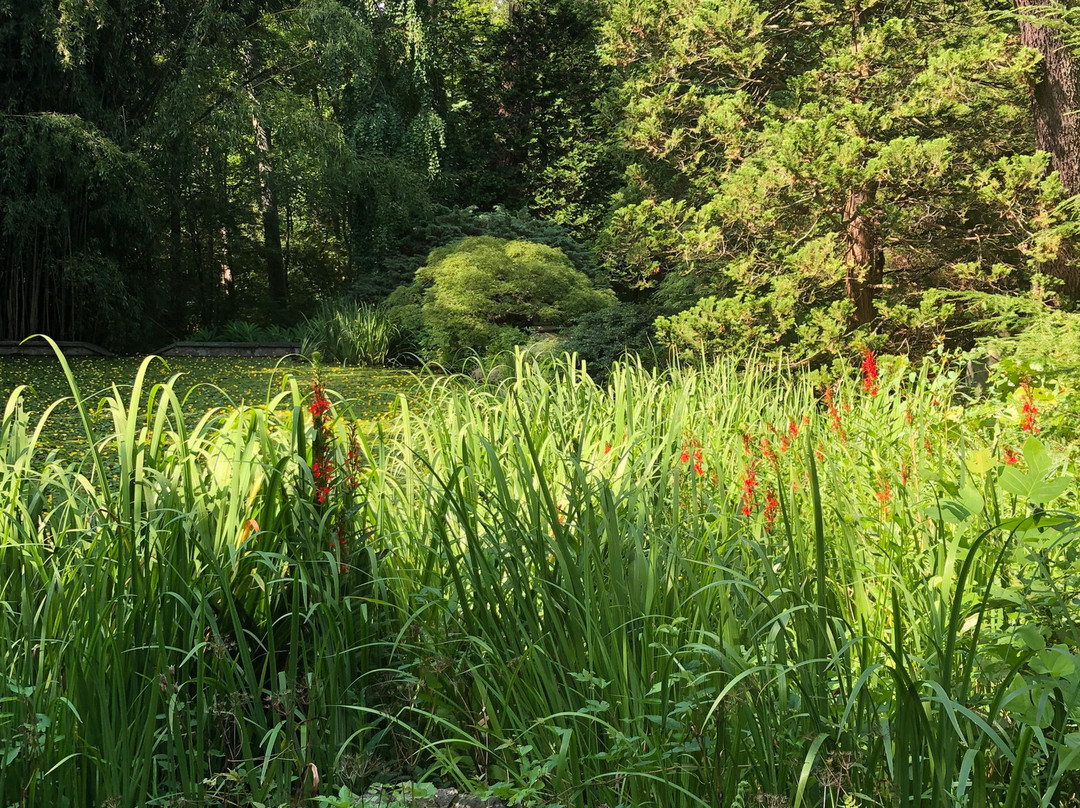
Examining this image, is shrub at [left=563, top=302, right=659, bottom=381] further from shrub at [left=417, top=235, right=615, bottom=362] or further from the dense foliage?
shrub at [left=417, top=235, right=615, bottom=362]

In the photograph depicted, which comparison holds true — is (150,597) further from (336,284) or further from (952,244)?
(336,284)

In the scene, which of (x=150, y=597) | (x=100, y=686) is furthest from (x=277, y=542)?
(x=100, y=686)

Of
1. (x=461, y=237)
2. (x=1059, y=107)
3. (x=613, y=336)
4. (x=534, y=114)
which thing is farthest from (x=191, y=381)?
(x=534, y=114)

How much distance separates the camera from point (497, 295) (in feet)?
34.6

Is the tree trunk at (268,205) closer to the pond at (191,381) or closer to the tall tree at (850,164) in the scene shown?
the pond at (191,381)

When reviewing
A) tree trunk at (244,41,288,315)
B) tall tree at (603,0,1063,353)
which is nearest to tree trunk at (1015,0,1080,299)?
tall tree at (603,0,1063,353)

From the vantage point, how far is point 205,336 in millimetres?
13344

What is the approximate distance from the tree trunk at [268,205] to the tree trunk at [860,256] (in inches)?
335

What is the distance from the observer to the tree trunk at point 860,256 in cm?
640

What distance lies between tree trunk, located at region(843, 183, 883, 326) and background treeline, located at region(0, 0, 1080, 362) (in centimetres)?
2

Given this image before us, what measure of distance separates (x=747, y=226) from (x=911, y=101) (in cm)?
137

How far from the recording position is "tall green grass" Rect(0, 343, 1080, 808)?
1.32m

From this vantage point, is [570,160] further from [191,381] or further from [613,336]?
[191,381]

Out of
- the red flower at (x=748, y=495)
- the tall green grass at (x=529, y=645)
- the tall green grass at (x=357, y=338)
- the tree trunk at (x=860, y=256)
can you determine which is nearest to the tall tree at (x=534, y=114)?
the tall green grass at (x=357, y=338)
